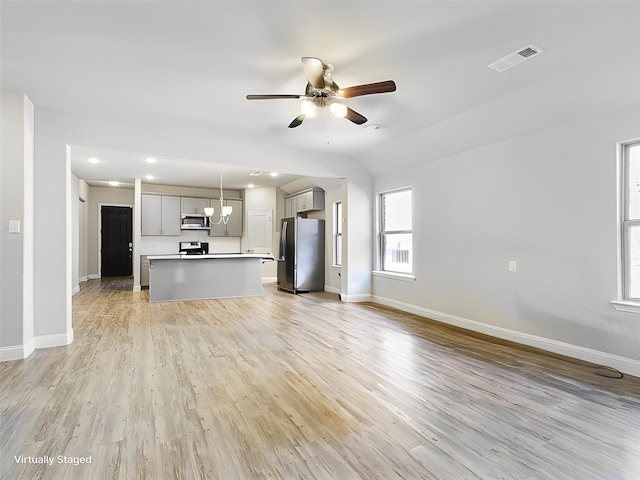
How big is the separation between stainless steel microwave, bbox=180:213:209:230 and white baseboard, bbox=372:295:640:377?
6.18 metres

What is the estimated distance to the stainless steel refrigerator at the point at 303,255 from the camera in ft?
25.0

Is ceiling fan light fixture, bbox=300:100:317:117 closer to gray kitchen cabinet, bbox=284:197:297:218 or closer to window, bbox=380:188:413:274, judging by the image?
window, bbox=380:188:413:274

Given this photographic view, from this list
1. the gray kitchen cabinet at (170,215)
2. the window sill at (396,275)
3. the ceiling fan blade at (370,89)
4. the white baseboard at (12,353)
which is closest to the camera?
the ceiling fan blade at (370,89)

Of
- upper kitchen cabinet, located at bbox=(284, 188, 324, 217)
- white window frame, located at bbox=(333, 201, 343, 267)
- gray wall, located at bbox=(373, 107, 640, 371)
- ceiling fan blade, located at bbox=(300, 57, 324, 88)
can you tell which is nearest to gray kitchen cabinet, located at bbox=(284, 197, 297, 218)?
upper kitchen cabinet, located at bbox=(284, 188, 324, 217)

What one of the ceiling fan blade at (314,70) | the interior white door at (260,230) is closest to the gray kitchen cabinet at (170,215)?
the interior white door at (260,230)

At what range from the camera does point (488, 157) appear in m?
4.33

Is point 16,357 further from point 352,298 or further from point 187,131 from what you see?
point 352,298

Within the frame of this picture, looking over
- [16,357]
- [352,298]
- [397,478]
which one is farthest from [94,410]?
[352,298]

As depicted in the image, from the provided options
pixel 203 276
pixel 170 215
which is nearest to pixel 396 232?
pixel 203 276

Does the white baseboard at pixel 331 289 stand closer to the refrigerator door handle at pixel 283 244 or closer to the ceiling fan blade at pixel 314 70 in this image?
the refrigerator door handle at pixel 283 244

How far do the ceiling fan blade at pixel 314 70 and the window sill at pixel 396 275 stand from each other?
12.1 ft

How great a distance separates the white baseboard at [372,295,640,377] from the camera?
3.05m

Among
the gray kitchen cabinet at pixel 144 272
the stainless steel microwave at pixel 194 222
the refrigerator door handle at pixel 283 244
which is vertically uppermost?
the stainless steel microwave at pixel 194 222

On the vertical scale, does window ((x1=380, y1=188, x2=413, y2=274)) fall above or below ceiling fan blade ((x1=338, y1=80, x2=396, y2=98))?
below
